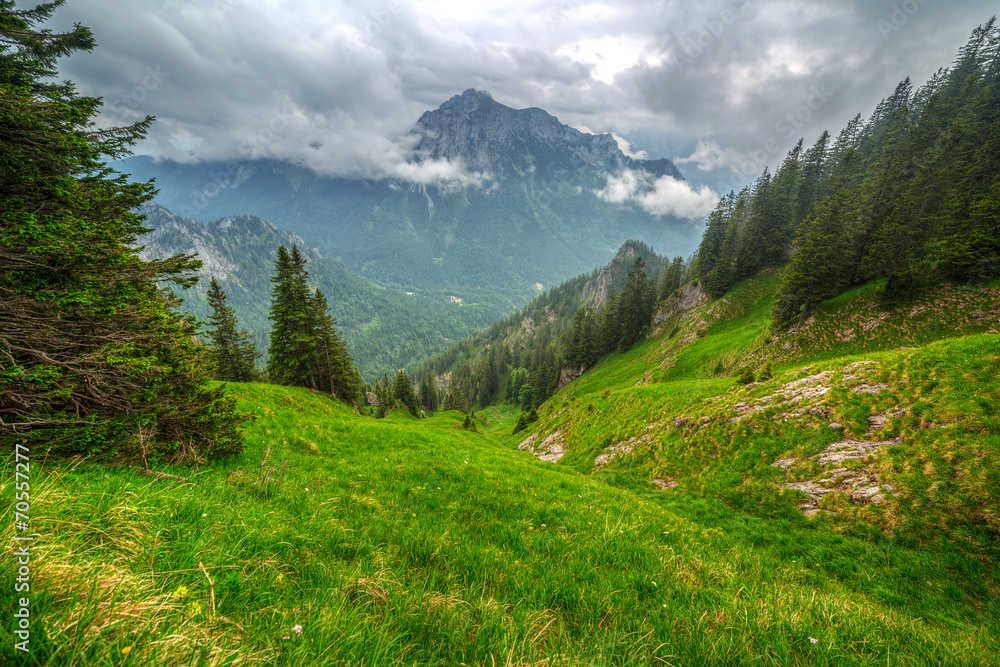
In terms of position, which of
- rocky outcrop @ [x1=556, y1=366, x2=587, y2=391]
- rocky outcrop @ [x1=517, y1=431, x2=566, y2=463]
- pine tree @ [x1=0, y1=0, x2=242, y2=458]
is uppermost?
pine tree @ [x1=0, y1=0, x2=242, y2=458]

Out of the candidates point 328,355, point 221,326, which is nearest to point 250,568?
point 328,355

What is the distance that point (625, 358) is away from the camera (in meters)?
65.4

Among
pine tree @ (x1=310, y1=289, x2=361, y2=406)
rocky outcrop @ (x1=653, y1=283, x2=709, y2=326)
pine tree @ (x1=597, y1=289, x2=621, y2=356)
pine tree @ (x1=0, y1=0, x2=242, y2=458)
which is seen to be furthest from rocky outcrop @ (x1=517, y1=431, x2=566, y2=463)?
pine tree @ (x1=597, y1=289, x2=621, y2=356)

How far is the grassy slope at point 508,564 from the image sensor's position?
2389 millimetres

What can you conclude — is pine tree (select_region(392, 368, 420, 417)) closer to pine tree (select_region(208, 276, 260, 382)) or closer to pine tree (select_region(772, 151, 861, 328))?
pine tree (select_region(208, 276, 260, 382))

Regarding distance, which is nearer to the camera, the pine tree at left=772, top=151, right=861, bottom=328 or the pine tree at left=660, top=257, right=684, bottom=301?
the pine tree at left=772, top=151, right=861, bottom=328

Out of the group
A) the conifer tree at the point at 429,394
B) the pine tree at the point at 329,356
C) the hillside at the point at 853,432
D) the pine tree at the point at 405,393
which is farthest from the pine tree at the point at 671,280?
the conifer tree at the point at 429,394

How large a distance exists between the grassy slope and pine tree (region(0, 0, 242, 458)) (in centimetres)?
106

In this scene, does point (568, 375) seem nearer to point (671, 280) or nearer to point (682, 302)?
point (682, 302)

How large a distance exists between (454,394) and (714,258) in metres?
70.4

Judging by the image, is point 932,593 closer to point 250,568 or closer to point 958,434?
point 958,434

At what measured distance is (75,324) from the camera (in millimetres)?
6336

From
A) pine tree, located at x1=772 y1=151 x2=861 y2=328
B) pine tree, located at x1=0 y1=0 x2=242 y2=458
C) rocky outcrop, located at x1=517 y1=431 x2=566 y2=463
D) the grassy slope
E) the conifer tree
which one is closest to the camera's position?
the grassy slope

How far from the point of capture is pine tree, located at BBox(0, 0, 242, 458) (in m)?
5.49
